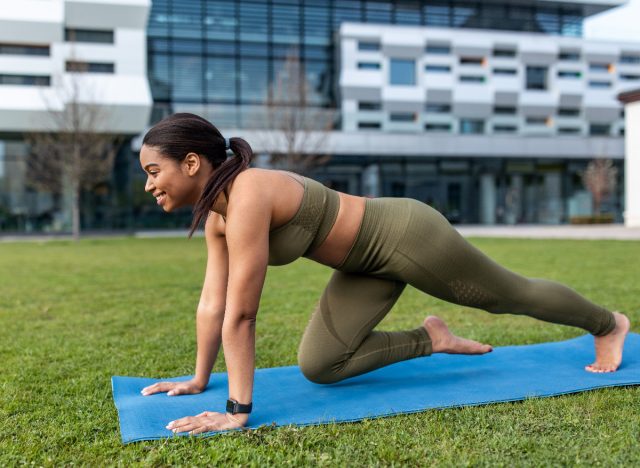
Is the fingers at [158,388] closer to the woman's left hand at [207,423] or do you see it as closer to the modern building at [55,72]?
the woman's left hand at [207,423]

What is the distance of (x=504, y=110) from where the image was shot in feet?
98.8

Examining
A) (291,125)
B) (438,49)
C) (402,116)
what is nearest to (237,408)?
(291,125)

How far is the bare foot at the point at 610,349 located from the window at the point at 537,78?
1157 inches

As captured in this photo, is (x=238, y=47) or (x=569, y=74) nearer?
(x=238, y=47)

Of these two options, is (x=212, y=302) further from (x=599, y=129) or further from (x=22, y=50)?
(x=599, y=129)

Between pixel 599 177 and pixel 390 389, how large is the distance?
96.6ft

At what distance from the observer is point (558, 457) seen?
2291 mm

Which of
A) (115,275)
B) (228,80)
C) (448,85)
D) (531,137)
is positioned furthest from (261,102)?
(115,275)

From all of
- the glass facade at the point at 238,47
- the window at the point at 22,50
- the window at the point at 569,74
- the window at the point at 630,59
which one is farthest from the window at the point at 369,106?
the window at the point at 630,59

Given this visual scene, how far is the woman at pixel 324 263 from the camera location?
8.38 feet

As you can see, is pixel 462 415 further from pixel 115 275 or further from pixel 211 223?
pixel 115 275

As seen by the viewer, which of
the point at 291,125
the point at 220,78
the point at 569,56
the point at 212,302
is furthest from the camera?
the point at 569,56

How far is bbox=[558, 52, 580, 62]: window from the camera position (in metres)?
31.1

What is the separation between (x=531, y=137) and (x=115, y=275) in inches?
948
